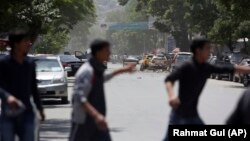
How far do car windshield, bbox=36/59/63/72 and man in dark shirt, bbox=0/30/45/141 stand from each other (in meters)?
15.7

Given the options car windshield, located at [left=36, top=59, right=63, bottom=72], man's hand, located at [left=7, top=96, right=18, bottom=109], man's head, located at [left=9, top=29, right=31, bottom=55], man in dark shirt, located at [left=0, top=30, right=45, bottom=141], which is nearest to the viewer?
man's hand, located at [left=7, top=96, right=18, bottom=109]

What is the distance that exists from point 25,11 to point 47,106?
719 cm

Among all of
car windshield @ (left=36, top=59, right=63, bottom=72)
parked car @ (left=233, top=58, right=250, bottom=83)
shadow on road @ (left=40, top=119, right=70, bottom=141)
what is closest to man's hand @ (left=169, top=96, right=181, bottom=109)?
shadow on road @ (left=40, top=119, right=70, bottom=141)

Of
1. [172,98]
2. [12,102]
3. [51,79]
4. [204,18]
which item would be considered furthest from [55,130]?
[204,18]

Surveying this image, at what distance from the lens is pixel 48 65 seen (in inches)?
977

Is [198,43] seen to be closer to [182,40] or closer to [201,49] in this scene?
[201,49]

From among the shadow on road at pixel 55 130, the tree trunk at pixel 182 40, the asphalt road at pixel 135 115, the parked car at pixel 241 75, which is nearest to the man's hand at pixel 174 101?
the asphalt road at pixel 135 115

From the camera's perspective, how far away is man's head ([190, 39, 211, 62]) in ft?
28.9

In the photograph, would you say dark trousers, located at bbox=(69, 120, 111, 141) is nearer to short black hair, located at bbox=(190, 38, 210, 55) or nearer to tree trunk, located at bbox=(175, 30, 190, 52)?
short black hair, located at bbox=(190, 38, 210, 55)

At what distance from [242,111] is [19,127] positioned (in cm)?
379

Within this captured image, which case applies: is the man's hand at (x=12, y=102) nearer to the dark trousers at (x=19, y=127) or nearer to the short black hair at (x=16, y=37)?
the dark trousers at (x=19, y=127)

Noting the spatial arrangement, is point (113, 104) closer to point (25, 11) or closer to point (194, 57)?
point (25, 11)

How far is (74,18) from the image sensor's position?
65.8 meters

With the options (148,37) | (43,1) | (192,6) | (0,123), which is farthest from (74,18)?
(148,37)
